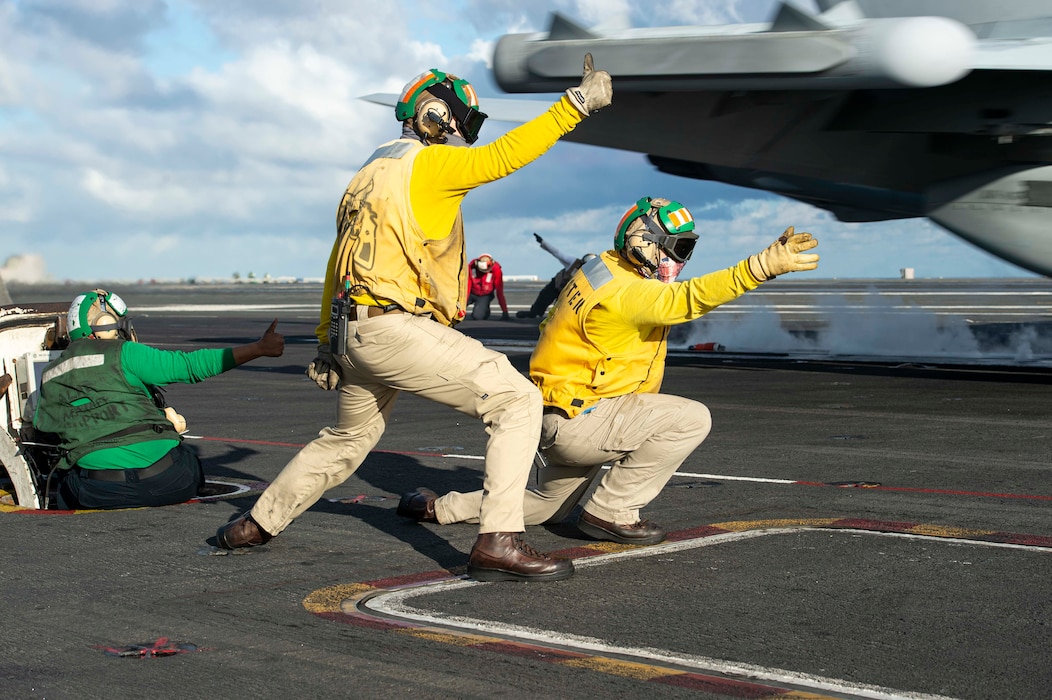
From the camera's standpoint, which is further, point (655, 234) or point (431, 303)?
point (655, 234)

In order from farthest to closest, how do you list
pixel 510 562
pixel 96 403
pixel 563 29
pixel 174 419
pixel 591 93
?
pixel 563 29, pixel 174 419, pixel 96 403, pixel 510 562, pixel 591 93

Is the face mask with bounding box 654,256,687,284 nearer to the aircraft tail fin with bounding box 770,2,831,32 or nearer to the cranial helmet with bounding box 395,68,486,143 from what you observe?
the cranial helmet with bounding box 395,68,486,143

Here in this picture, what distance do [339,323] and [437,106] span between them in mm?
1089

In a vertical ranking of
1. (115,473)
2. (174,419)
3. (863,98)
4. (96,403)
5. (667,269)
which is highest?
(863,98)

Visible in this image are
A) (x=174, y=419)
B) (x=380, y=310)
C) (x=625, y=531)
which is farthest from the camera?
(x=174, y=419)

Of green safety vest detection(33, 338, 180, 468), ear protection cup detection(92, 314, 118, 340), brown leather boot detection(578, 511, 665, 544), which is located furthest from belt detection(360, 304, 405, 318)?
ear protection cup detection(92, 314, 118, 340)

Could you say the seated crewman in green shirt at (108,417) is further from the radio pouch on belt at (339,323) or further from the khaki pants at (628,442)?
the khaki pants at (628,442)

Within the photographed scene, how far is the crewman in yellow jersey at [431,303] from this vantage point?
521 cm

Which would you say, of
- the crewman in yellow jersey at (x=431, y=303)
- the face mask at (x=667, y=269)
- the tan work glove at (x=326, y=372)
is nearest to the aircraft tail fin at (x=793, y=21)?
the face mask at (x=667, y=269)

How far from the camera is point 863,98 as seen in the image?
15.3 m

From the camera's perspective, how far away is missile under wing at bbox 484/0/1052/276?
505 inches

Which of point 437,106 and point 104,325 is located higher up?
point 437,106

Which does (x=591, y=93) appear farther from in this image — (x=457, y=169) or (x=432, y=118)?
(x=432, y=118)

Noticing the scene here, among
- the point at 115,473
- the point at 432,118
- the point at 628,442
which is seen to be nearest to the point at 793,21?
the point at 628,442
